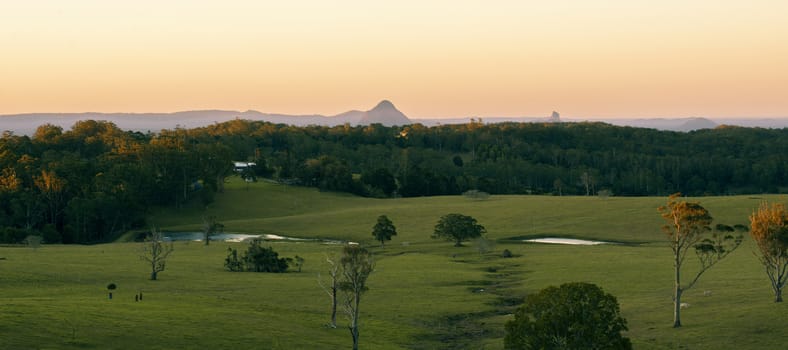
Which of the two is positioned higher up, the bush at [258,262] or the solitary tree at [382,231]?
the solitary tree at [382,231]

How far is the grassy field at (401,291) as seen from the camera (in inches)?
1965

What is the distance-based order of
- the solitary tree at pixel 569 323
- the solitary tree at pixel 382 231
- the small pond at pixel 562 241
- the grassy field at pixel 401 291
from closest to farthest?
the solitary tree at pixel 569 323
the grassy field at pixel 401 291
the small pond at pixel 562 241
the solitary tree at pixel 382 231

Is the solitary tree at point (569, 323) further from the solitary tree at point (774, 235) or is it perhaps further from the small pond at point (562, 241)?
the small pond at point (562, 241)

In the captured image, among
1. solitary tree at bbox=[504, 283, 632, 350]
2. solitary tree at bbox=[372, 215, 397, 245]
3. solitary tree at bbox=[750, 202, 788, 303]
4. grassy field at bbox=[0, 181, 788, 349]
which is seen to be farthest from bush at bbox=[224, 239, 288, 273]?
solitary tree at bbox=[504, 283, 632, 350]

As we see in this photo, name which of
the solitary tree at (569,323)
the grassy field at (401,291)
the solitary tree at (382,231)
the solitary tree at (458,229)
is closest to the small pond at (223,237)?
the grassy field at (401,291)

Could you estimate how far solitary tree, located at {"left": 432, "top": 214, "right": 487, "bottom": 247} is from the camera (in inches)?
4493

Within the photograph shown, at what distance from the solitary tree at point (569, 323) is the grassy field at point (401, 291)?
1198cm

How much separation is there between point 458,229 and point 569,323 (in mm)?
74409

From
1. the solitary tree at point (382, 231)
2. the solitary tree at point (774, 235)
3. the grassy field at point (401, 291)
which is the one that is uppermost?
the solitary tree at point (774, 235)

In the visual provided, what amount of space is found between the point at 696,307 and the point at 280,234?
8706 cm

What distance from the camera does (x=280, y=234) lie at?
13662 cm

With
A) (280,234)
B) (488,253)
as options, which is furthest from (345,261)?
(280,234)

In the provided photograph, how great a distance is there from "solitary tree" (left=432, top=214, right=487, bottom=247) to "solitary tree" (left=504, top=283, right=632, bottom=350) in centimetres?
7363

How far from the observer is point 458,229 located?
4503 inches
